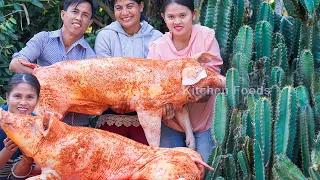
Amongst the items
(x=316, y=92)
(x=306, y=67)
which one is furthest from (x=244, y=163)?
(x=306, y=67)

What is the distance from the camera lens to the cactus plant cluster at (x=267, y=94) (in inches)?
128

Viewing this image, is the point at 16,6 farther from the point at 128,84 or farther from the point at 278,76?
the point at 278,76

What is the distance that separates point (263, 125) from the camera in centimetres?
325

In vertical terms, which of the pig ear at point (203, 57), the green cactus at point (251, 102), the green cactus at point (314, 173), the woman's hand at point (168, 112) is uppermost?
the pig ear at point (203, 57)

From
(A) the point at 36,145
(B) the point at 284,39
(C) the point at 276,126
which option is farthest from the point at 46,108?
(B) the point at 284,39

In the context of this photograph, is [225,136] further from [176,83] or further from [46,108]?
[46,108]

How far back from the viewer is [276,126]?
3.27 meters

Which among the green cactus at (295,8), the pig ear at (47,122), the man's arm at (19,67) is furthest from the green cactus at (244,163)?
the man's arm at (19,67)

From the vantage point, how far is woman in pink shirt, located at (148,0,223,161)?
3.90 meters

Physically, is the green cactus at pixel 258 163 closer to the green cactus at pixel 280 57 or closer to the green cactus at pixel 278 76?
the green cactus at pixel 278 76

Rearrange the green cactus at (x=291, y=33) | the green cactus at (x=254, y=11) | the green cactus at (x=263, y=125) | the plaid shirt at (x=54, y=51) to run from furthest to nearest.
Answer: the green cactus at (x=254, y=11) < the green cactus at (x=291, y=33) < the plaid shirt at (x=54, y=51) < the green cactus at (x=263, y=125)

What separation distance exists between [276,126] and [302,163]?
0.32 metres

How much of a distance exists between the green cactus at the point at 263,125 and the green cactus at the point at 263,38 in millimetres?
810

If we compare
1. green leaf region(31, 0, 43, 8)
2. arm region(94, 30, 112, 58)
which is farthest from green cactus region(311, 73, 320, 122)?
green leaf region(31, 0, 43, 8)
